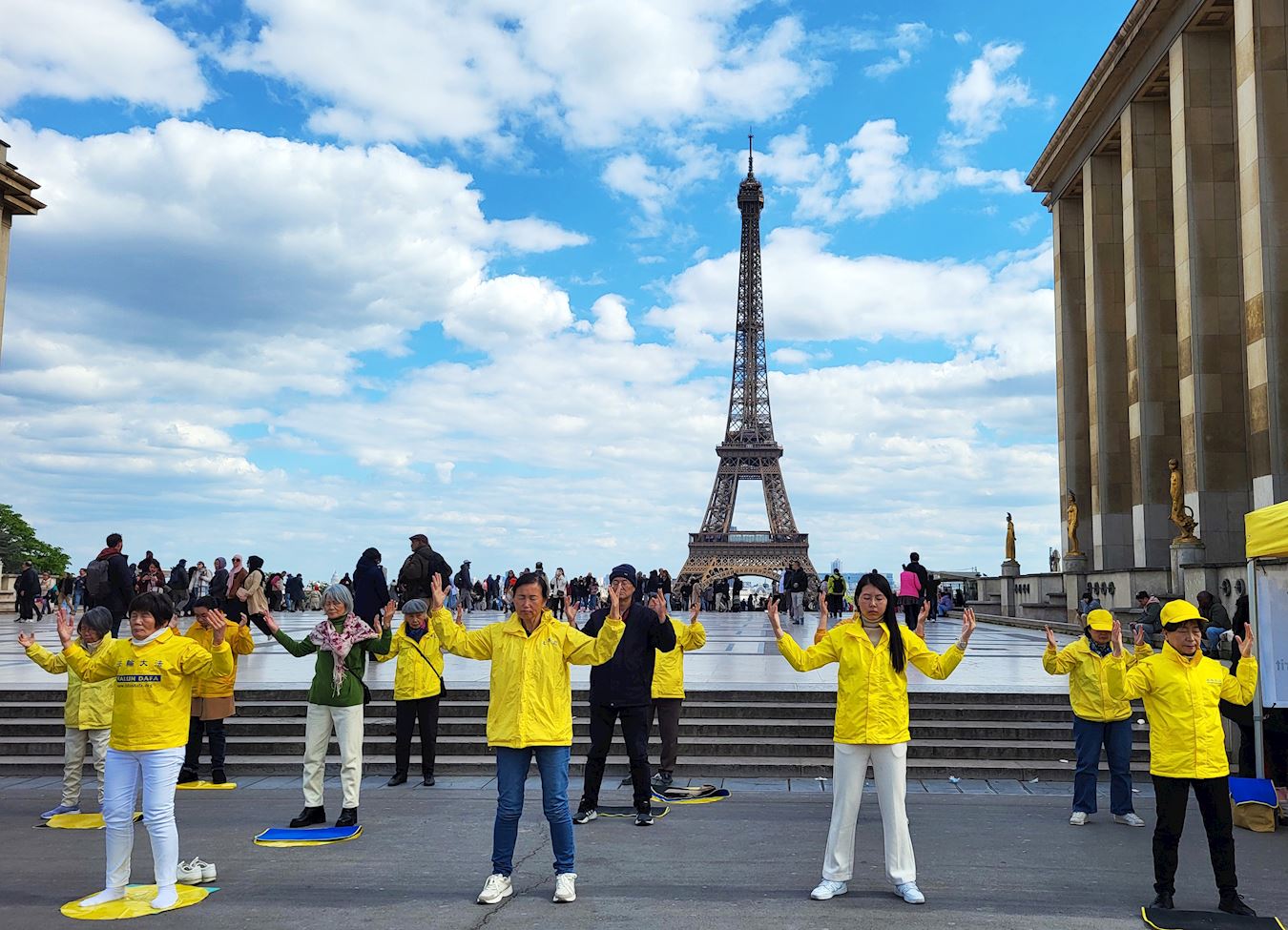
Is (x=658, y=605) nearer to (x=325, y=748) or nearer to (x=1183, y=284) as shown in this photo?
(x=325, y=748)

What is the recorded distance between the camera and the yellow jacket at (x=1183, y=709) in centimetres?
617

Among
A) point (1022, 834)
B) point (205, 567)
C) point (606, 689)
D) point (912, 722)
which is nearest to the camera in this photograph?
point (1022, 834)

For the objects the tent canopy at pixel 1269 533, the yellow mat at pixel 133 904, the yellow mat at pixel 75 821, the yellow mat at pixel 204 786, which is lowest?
the yellow mat at pixel 204 786

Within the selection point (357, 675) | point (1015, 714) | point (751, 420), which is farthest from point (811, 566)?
point (357, 675)

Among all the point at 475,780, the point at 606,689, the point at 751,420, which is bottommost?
the point at 475,780

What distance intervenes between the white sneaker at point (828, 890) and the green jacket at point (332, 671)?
3790 millimetres

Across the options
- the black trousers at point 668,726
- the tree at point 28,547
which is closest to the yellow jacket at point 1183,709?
the black trousers at point 668,726

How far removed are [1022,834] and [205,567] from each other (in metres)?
27.6

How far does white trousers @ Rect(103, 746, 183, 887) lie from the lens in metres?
6.24

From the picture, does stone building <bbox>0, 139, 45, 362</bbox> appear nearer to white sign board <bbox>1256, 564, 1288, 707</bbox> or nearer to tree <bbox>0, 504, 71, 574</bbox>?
white sign board <bbox>1256, 564, 1288, 707</bbox>

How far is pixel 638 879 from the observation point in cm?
674

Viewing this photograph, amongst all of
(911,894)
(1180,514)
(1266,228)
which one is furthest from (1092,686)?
(1266,228)

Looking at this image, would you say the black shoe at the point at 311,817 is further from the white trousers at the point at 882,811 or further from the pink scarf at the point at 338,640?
the white trousers at the point at 882,811

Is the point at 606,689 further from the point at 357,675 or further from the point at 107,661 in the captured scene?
the point at 107,661
